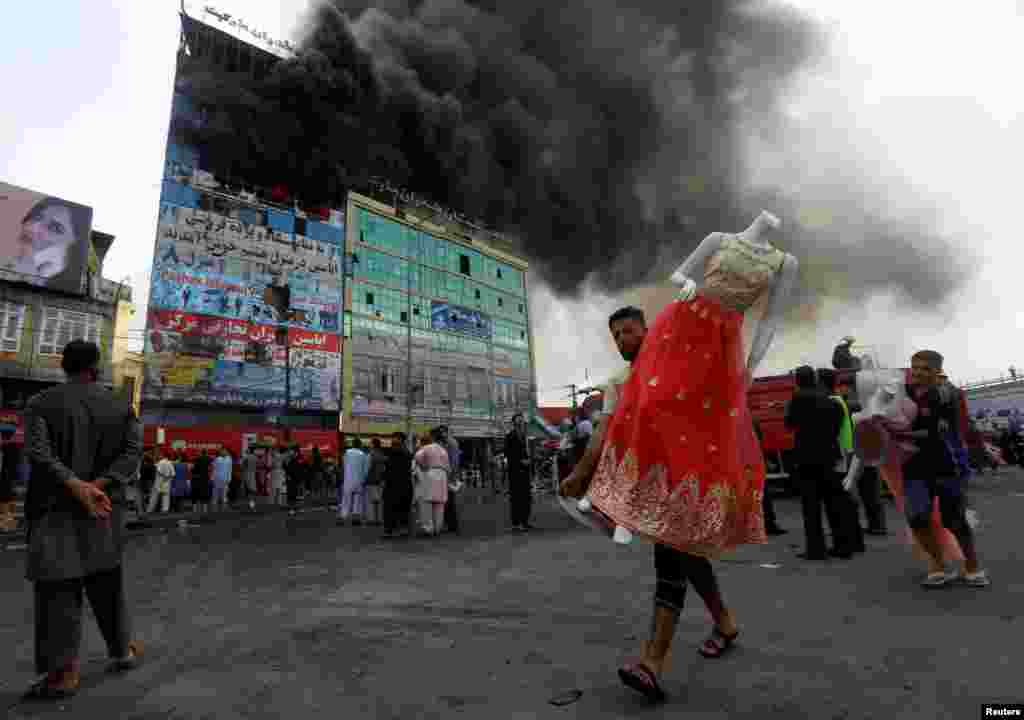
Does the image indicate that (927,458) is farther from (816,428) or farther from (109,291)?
(109,291)

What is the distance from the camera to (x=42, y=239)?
2577cm

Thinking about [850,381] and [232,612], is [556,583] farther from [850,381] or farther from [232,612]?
[850,381]

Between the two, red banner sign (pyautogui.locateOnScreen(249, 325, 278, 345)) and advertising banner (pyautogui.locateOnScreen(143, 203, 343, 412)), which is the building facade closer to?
advertising banner (pyautogui.locateOnScreen(143, 203, 343, 412))

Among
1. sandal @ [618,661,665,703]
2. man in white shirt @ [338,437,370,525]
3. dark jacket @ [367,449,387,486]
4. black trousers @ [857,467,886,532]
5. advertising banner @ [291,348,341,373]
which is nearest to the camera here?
sandal @ [618,661,665,703]

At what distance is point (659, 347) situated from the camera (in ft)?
8.25

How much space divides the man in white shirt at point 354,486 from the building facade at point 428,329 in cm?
2212

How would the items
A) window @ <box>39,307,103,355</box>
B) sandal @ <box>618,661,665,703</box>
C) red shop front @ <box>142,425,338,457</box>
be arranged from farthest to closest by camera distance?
red shop front @ <box>142,425,338,457</box>
window @ <box>39,307,103,355</box>
sandal @ <box>618,661,665,703</box>

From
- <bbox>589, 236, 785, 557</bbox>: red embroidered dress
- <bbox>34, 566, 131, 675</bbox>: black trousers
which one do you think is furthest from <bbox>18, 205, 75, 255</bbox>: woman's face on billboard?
<bbox>589, 236, 785, 557</bbox>: red embroidered dress

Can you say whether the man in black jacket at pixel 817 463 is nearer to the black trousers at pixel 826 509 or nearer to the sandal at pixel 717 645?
the black trousers at pixel 826 509

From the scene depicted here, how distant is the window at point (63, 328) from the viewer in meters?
25.8

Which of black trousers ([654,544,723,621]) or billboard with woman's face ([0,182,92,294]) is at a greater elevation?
billboard with woman's face ([0,182,92,294])

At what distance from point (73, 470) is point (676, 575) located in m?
2.73

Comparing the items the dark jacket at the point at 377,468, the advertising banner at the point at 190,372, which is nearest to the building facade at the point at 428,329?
the advertising banner at the point at 190,372

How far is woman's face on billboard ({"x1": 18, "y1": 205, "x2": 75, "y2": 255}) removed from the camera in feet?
83.0
